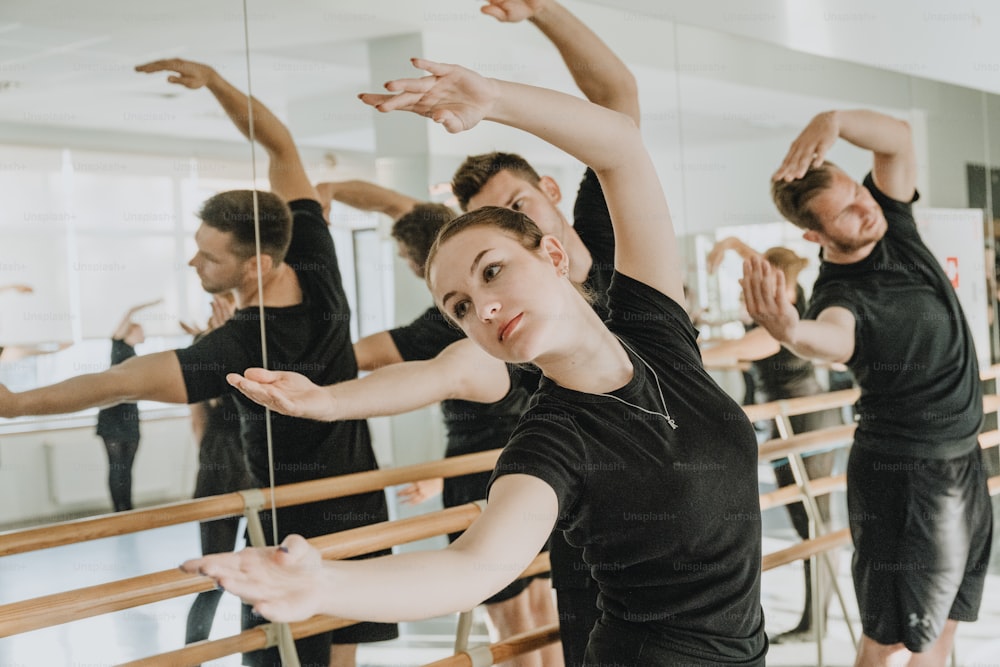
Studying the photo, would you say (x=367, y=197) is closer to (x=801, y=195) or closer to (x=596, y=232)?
(x=596, y=232)

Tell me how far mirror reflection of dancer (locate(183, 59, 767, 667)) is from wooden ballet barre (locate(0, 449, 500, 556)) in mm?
516

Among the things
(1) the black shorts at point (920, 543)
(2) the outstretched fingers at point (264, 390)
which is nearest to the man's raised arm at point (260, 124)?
(2) the outstretched fingers at point (264, 390)

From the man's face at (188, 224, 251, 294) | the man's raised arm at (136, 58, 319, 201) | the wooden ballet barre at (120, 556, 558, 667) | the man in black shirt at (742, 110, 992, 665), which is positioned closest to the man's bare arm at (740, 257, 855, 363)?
the man in black shirt at (742, 110, 992, 665)

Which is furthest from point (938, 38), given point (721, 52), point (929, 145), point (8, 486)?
point (8, 486)

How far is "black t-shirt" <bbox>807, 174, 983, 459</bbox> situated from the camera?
2.92 metres

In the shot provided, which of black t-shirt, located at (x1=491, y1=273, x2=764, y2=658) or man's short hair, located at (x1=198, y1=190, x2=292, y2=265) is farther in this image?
man's short hair, located at (x1=198, y1=190, x2=292, y2=265)

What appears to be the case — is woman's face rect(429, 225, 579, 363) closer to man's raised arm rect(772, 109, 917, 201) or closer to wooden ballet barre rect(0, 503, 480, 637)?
wooden ballet barre rect(0, 503, 480, 637)

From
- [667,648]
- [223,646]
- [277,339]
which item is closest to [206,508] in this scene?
[223,646]

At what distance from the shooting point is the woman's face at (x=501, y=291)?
1.35 metres

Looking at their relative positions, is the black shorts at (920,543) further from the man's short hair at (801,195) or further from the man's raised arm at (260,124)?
the man's raised arm at (260,124)

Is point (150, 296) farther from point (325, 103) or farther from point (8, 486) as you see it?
point (325, 103)

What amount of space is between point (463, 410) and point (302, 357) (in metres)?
0.46

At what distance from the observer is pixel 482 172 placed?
235cm

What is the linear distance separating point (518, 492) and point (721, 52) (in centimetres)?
249
